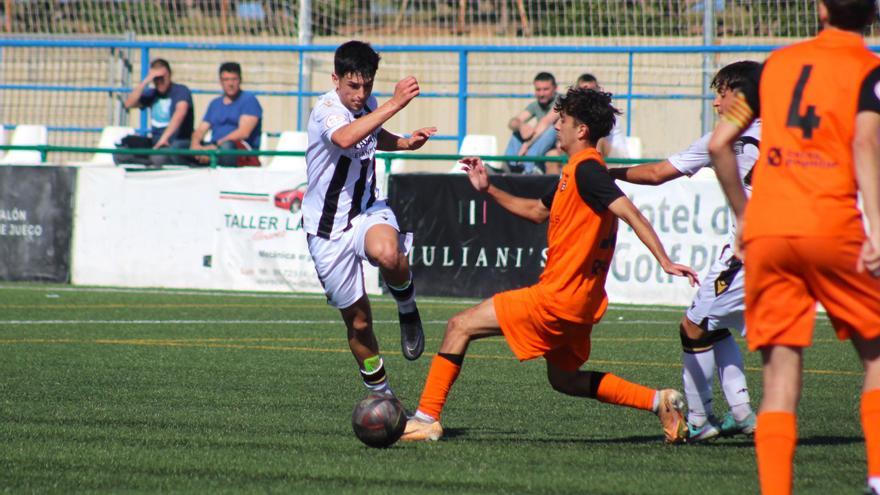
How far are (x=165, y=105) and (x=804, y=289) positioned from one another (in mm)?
14547

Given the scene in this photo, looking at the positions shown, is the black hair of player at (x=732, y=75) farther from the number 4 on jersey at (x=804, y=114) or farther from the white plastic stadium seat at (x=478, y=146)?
the white plastic stadium seat at (x=478, y=146)

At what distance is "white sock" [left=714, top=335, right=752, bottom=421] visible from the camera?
7.15 m

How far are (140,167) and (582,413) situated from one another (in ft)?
32.6

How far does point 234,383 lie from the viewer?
8.95m

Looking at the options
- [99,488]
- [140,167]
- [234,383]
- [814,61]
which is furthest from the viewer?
[140,167]

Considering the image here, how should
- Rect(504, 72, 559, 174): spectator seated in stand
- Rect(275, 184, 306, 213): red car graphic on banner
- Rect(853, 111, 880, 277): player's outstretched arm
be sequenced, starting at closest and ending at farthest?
1. Rect(853, 111, 880, 277): player's outstretched arm
2. Rect(275, 184, 306, 213): red car graphic on banner
3. Rect(504, 72, 559, 174): spectator seated in stand

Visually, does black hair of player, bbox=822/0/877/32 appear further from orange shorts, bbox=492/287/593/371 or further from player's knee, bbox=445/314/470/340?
player's knee, bbox=445/314/470/340

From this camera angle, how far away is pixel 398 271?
7629 mm

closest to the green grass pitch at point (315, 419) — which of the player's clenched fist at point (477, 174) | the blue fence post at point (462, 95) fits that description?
the player's clenched fist at point (477, 174)

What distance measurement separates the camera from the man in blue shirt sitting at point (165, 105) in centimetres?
1784

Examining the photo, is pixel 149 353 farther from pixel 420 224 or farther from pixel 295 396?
pixel 420 224

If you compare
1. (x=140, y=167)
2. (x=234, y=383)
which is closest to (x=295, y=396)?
(x=234, y=383)

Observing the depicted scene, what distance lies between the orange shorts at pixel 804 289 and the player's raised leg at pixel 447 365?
7.21 feet

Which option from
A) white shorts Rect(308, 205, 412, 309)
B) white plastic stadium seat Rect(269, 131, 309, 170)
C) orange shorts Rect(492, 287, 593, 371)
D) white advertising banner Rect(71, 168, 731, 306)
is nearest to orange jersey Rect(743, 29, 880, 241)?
orange shorts Rect(492, 287, 593, 371)
